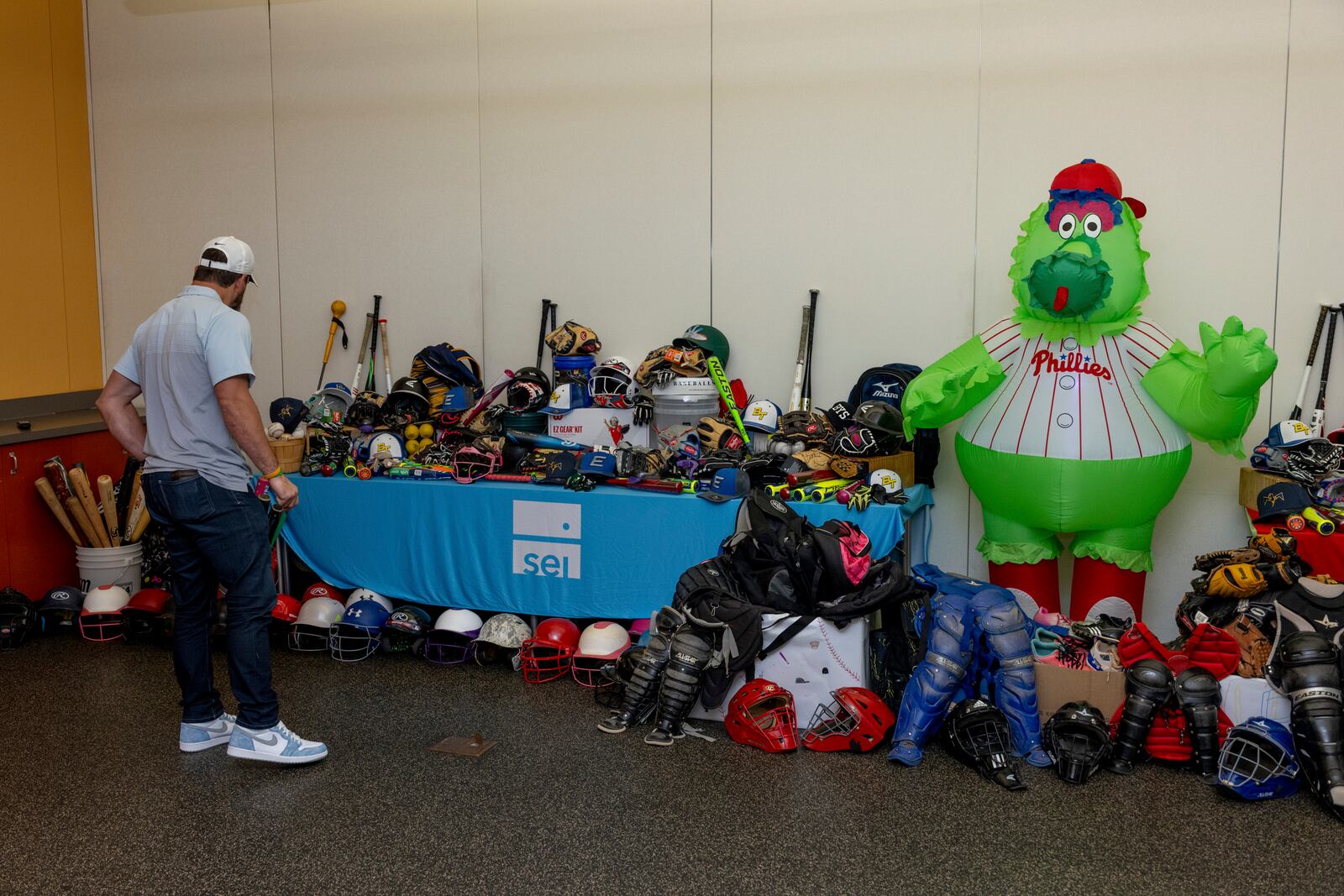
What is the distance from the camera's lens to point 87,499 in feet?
17.3

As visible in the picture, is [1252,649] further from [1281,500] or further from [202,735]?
[202,735]

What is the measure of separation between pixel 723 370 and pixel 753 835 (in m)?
2.53

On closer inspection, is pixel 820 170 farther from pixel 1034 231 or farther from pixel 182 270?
pixel 182 270

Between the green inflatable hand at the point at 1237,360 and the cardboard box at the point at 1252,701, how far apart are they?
0.93 metres

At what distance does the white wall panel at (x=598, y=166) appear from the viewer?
527cm

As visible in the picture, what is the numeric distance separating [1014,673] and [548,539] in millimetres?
1948

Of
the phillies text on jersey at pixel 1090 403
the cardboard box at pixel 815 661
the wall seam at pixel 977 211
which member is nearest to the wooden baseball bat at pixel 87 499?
the cardboard box at pixel 815 661

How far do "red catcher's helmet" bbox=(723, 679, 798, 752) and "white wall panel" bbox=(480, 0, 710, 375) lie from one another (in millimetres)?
2125

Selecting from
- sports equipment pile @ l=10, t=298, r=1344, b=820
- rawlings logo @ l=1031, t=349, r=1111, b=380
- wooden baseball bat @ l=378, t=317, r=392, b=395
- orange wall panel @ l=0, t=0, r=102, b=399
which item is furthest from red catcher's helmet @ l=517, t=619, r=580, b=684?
orange wall panel @ l=0, t=0, r=102, b=399

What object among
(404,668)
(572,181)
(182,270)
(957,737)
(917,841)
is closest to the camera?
(917,841)

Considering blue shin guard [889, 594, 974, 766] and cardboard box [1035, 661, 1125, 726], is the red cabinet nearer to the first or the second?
blue shin guard [889, 594, 974, 766]

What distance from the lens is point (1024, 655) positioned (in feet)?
11.8

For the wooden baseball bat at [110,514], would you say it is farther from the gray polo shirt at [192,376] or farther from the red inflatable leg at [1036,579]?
the red inflatable leg at [1036,579]

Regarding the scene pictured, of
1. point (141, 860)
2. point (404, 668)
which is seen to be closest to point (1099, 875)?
point (141, 860)
